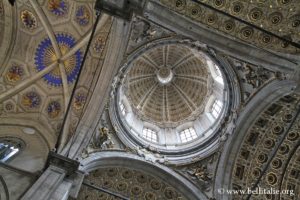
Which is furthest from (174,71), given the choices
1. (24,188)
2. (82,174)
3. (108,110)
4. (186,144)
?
(24,188)

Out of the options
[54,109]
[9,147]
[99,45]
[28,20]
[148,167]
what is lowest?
[9,147]

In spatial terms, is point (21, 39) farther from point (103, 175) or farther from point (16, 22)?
point (103, 175)

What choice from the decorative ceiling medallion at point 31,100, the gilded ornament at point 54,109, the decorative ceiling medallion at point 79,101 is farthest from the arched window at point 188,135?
the decorative ceiling medallion at point 31,100

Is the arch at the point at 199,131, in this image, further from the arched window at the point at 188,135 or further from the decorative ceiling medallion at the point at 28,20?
the decorative ceiling medallion at the point at 28,20

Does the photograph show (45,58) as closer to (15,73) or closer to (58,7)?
(15,73)

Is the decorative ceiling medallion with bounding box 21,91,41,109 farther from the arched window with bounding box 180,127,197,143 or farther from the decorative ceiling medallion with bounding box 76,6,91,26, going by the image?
the arched window with bounding box 180,127,197,143

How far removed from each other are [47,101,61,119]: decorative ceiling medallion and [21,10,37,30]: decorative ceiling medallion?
14.4ft

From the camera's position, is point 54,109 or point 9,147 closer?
point 9,147

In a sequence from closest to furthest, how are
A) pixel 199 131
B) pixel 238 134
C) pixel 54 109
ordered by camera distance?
1. pixel 238 134
2. pixel 54 109
3. pixel 199 131

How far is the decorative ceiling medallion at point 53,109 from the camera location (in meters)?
14.8

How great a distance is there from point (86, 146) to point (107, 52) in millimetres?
4845

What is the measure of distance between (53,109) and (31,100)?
1485 mm

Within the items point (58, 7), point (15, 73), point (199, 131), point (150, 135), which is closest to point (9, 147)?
point (15, 73)

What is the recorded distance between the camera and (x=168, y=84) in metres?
25.6
